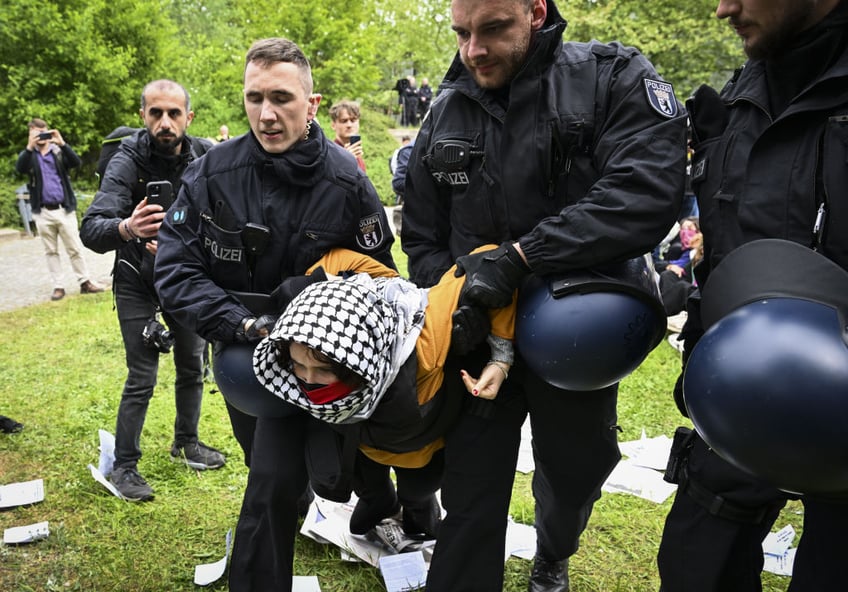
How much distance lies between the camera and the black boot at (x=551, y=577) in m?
2.99

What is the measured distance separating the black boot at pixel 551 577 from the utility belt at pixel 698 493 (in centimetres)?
95

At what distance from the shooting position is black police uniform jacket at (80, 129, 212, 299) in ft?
12.1

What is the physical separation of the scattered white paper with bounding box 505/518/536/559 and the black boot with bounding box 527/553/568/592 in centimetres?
22

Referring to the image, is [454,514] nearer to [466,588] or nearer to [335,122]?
[466,588]

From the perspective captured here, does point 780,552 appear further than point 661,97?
Yes

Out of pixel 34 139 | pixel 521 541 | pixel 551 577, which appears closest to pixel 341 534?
pixel 521 541

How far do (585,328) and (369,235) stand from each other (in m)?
1.04

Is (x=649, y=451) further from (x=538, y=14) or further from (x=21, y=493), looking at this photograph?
(x=21, y=493)

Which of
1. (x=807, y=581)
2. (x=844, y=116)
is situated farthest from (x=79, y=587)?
(x=844, y=116)

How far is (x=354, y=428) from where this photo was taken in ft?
7.63

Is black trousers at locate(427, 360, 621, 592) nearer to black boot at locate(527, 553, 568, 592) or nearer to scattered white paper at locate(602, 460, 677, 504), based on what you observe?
black boot at locate(527, 553, 568, 592)

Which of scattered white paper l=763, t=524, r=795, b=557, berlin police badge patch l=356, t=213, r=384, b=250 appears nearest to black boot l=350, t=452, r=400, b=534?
berlin police badge patch l=356, t=213, r=384, b=250

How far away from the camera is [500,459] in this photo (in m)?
2.38

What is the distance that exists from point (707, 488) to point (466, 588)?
0.85 meters
